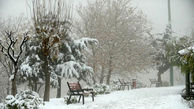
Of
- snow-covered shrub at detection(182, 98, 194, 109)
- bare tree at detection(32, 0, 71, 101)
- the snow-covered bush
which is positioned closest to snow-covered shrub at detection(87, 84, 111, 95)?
bare tree at detection(32, 0, 71, 101)

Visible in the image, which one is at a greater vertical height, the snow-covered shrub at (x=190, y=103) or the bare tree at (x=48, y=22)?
the bare tree at (x=48, y=22)

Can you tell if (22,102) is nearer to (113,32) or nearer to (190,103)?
(190,103)

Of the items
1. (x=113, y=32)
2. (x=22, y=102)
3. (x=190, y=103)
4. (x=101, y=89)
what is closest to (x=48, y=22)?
(x=22, y=102)

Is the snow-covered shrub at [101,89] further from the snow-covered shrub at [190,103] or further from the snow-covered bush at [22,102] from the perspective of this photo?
the snow-covered bush at [22,102]

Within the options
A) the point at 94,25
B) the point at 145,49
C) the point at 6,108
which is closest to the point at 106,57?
the point at 94,25

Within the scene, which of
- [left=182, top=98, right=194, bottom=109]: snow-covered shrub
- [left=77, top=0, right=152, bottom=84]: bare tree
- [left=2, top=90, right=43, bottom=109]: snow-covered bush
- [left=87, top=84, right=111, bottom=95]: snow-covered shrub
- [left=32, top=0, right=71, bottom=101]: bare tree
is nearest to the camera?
[left=2, top=90, right=43, bottom=109]: snow-covered bush

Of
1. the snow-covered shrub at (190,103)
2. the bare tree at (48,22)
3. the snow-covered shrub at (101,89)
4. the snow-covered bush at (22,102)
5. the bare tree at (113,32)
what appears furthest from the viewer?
the bare tree at (113,32)

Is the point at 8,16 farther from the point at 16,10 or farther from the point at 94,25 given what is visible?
the point at 94,25

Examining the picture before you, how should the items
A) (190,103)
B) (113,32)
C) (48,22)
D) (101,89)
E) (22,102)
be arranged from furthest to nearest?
1. (113,32)
2. (101,89)
3. (48,22)
4. (190,103)
5. (22,102)

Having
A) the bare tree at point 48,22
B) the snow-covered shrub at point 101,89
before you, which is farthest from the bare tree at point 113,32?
the bare tree at point 48,22

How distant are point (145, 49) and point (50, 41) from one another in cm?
1221

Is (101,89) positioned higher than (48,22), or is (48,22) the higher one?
(48,22)

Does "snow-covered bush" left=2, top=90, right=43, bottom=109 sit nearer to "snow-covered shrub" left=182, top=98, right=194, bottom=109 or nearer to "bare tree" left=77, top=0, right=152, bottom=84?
"snow-covered shrub" left=182, top=98, right=194, bottom=109

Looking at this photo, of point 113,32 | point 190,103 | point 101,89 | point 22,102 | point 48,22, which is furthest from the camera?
point 113,32
